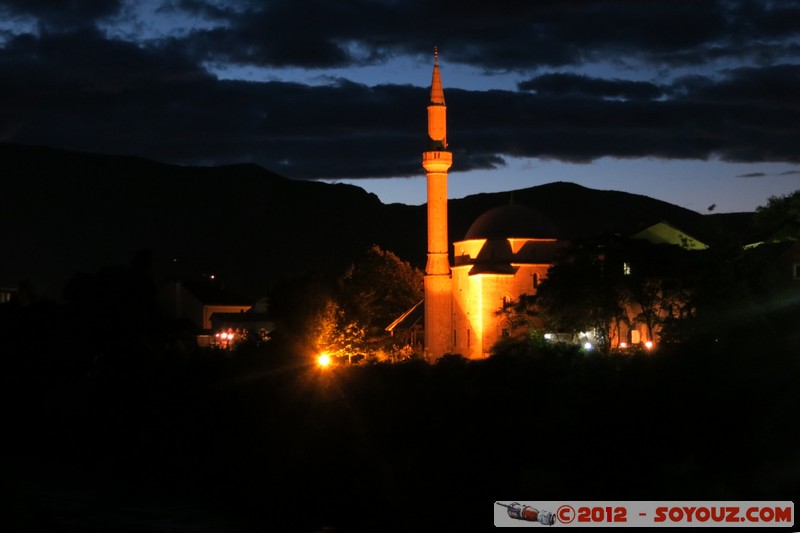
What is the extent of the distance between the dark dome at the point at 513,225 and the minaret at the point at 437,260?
7.71 ft

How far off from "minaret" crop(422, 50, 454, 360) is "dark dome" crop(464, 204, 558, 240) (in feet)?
7.71

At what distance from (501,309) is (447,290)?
170 inches

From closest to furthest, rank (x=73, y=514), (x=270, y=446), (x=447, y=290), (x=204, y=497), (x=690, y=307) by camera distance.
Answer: (x=73, y=514)
(x=204, y=497)
(x=270, y=446)
(x=690, y=307)
(x=447, y=290)

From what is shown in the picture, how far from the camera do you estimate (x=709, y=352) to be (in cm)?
4716

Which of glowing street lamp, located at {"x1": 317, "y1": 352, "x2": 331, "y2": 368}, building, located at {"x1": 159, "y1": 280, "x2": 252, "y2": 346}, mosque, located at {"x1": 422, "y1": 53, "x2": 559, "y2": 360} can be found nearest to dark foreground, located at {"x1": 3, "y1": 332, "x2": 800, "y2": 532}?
glowing street lamp, located at {"x1": 317, "y1": 352, "x2": 331, "y2": 368}

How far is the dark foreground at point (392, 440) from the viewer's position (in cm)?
4144

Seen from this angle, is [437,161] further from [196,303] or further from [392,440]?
[196,303]

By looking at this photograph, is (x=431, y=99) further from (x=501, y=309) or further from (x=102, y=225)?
(x=102, y=225)

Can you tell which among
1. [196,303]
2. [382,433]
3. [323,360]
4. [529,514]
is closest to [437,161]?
[323,360]

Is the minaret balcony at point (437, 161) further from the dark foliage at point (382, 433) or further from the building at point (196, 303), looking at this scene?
the building at point (196, 303)

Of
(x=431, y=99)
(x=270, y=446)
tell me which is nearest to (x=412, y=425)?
(x=270, y=446)

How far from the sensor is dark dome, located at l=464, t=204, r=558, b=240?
8006 centimetres

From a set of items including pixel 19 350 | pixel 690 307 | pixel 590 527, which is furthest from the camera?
pixel 19 350

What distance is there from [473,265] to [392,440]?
2790 centimetres
